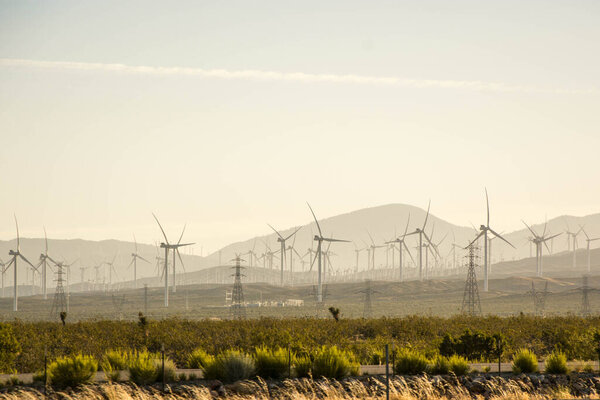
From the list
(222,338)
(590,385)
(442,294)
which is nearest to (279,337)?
(222,338)

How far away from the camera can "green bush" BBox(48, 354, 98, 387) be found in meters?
32.1

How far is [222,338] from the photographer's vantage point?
53.0 m

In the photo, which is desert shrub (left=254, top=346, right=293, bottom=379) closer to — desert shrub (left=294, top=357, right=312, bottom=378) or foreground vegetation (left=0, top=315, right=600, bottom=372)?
desert shrub (left=294, top=357, right=312, bottom=378)

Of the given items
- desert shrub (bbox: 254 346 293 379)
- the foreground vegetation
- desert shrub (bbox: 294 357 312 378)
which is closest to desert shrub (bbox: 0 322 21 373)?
the foreground vegetation

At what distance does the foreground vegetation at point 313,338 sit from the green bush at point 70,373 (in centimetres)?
721

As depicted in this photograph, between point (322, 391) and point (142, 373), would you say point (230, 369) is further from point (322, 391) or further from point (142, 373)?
point (322, 391)

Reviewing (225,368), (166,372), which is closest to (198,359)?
(166,372)

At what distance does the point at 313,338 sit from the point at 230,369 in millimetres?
20093

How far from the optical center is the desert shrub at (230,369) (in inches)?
1313

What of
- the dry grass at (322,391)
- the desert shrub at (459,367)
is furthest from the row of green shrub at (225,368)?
the desert shrub at (459,367)

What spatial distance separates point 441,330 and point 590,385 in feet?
83.7

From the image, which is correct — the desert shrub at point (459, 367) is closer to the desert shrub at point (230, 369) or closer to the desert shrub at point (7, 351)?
the desert shrub at point (230, 369)

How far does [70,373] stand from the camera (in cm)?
3225

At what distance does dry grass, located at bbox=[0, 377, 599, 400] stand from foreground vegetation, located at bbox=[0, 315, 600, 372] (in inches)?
245
